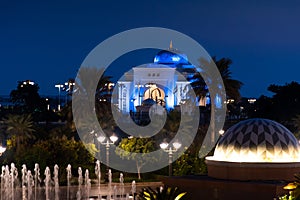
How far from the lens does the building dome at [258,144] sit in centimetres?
1995

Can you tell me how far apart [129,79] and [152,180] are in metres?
67.3

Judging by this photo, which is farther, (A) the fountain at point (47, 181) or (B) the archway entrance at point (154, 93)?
(B) the archway entrance at point (154, 93)

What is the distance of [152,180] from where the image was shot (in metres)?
34.3

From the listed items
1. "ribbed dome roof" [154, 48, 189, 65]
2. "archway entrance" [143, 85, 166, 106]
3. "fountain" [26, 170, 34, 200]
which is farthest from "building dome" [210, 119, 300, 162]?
"ribbed dome roof" [154, 48, 189, 65]

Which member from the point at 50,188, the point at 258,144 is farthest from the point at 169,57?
the point at 258,144

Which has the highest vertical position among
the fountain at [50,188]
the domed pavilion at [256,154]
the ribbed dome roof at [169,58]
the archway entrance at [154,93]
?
the ribbed dome roof at [169,58]

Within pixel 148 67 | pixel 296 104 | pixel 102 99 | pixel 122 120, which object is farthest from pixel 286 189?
pixel 148 67

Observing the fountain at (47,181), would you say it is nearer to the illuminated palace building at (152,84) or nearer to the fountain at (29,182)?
the fountain at (29,182)

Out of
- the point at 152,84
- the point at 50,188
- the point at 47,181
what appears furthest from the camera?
the point at 152,84

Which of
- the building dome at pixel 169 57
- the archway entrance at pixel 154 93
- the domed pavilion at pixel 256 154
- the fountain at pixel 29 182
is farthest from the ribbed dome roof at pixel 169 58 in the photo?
the domed pavilion at pixel 256 154

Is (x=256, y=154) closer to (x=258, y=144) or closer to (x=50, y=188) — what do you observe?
(x=258, y=144)

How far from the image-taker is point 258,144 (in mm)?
20000

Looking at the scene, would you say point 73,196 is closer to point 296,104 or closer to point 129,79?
point 296,104

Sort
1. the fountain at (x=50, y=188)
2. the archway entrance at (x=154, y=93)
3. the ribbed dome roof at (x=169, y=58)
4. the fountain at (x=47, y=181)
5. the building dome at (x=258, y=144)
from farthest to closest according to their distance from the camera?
the ribbed dome roof at (x=169, y=58) < the archway entrance at (x=154, y=93) < the fountain at (x=47, y=181) < the fountain at (x=50, y=188) < the building dome at (x=258, y=144)
